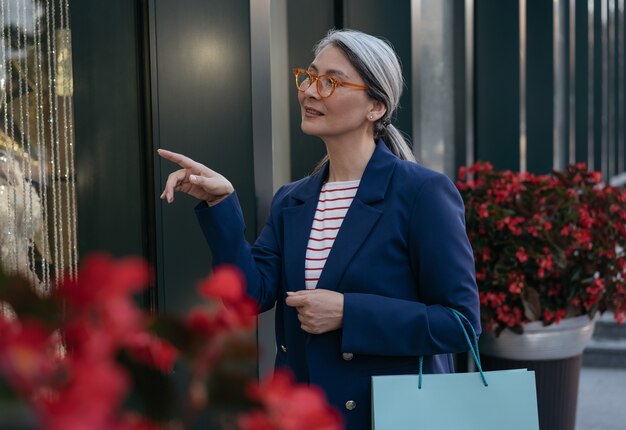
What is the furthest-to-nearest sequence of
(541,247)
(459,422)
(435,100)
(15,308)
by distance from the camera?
1. (435,100)
2. (541,247)
3. (459,422)
4. (15,308)

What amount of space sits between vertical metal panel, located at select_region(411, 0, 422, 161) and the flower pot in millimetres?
1138

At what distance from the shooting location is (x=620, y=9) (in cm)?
1756

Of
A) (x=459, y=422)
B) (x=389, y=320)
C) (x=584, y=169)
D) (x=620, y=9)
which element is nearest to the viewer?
(x=459, y=422)

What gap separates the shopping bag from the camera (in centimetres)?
198

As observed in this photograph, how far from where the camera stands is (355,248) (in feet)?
7.45

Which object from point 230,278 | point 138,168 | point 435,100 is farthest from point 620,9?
point 230,278

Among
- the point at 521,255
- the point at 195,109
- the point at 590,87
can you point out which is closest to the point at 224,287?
the point at 195,109

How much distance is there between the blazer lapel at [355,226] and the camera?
7.46 feet

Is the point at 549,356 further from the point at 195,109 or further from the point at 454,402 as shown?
the point at 454,402

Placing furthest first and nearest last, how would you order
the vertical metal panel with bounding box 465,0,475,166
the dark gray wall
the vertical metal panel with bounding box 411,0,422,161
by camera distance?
the vertical metal panel with bounding box 465,0,475,166 → the vertical metal panel with bounding box 411,0,422,161 → the dark gray wall

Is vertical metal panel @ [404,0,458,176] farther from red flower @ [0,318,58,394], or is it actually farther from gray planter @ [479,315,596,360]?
red flower @ [0,318,58,394]

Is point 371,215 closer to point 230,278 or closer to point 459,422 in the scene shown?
point 459,422

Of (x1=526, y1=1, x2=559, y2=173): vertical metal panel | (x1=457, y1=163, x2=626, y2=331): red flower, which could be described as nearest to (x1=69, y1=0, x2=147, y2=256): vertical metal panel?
(x1=457, y1=163, x2=626, y2=331): red flower

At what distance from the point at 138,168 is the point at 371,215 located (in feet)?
3.71
